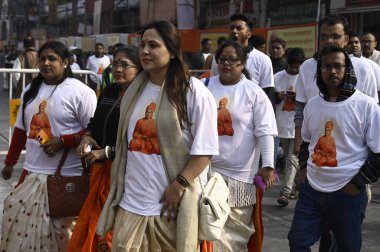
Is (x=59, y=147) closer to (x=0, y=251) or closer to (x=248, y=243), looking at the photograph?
(x=0, y=251)

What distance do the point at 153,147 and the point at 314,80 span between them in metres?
2.18

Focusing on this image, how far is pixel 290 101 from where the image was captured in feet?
28.2

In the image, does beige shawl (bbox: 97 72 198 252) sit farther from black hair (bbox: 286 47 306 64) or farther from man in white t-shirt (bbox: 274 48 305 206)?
black hair (bbox: 286 47 306 64)

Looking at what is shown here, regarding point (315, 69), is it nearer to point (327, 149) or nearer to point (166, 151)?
point (327, 149)

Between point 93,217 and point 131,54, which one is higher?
point 131,54

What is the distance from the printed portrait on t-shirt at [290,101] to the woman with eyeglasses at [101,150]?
4.00 metres

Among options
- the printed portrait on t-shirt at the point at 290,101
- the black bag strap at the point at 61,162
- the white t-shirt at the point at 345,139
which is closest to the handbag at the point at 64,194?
the black bag strap at the point at 61,162

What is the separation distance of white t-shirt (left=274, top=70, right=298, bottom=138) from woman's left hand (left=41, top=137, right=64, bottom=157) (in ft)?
13.4

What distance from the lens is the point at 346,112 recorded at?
173 inches

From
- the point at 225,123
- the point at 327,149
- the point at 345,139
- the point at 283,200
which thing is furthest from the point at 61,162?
the point at 283,200

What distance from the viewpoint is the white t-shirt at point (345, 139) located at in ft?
14.4

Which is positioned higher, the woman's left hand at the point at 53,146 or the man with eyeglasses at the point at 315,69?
the man with eyeglasses at the point at 315,69

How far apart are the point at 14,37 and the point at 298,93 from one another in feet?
199

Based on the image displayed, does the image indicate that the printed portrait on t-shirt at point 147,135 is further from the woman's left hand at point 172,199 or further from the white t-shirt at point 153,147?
the woman's left hand at point 172,199
